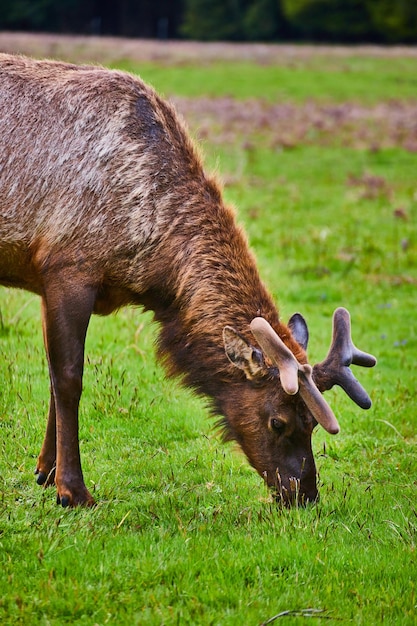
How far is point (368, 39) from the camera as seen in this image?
65.7 metres

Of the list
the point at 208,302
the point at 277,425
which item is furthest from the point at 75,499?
the point at 208,302

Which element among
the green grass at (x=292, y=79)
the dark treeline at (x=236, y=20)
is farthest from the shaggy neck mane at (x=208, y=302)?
the dark treeline at (x=236, y=20)

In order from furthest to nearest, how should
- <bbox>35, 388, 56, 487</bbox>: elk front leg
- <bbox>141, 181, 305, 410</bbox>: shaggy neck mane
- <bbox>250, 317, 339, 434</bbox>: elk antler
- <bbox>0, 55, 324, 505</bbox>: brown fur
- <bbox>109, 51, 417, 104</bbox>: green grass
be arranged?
<bbox>109, 51, 417, 104</bbox>: green grass → <bbox>35, 388, 56, 487</bbox>: elk front leg → <bbox>141, 181, 305, 410</bbox>: shaggy neck mane → <bbox>0, 55, 324, 505</bbox>: brown fur → <bbox>250, 317, 339, 434</bbox>: elk antler

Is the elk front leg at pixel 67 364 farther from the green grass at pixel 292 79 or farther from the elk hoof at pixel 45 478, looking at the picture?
the green grass at pixel 292 79

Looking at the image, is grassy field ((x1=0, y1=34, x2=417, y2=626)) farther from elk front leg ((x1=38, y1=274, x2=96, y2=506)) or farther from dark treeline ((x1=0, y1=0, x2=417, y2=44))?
dark treeline ((x1=0, y1=0, x2=417, y2=44))

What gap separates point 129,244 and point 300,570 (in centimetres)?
232

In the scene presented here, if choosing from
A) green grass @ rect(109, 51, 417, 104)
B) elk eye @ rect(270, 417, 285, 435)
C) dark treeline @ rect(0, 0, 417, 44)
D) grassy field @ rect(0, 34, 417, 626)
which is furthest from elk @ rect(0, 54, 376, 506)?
dark treeline @ rect(0, 0, 417, 44)

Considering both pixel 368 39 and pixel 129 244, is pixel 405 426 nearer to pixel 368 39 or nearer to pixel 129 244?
pixel 129 244

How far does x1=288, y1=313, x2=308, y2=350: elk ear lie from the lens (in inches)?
250

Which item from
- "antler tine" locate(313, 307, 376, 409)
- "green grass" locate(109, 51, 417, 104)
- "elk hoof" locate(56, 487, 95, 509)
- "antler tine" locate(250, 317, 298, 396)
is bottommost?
"elk hoof" locate(56, 487, 95, 509)

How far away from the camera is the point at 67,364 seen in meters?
5.96

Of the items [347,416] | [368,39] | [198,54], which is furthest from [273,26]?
[347,416]

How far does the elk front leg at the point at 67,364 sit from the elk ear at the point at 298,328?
1.36 metres

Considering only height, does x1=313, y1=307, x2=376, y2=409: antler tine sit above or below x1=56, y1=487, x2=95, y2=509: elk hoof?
above
